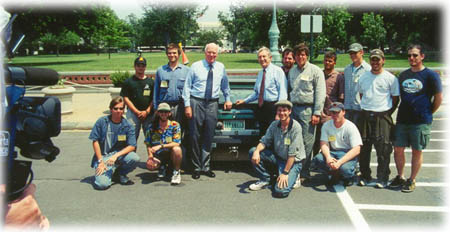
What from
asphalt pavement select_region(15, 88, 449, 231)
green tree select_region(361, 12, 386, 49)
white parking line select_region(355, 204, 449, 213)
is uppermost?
green tree select_region(361, 12, 386, 49)

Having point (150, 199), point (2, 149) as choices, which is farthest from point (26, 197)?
point (150, 199)

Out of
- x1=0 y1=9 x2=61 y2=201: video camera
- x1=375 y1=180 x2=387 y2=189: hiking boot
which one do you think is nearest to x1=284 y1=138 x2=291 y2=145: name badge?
x1=375 y1=180 x2=387 y2=189: hiking boot

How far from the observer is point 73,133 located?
31.6 feet

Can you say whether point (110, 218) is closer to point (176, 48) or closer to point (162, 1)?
point (176, 48)

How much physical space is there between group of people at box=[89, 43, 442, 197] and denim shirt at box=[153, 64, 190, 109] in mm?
15

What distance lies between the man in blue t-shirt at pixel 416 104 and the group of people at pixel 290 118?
0.01m

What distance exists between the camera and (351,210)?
4.43 metres

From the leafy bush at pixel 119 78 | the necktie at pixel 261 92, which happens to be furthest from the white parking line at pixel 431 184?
the leafy bush at pixel 119 78

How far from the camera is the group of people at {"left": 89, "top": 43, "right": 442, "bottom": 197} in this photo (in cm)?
509

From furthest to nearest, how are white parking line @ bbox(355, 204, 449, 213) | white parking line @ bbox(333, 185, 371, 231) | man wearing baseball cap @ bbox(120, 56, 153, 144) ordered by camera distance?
man wearing baseball cap @ bbox(120, 56, 153, 144) < white parking line @ bbox(355, 204, 449, 213) < white parking line @ bbox(333, 185, 371, 231)

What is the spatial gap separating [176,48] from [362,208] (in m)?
3.50

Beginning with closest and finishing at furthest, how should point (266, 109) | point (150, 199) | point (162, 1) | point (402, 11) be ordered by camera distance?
point (150, 199), point (266, 109), point (402, 11), point (162, 1)

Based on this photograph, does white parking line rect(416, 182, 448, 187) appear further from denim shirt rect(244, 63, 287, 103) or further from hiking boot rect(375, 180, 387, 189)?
denim shirt rect(244, 63, 287, 103)

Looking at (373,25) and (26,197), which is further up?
(373,25)
